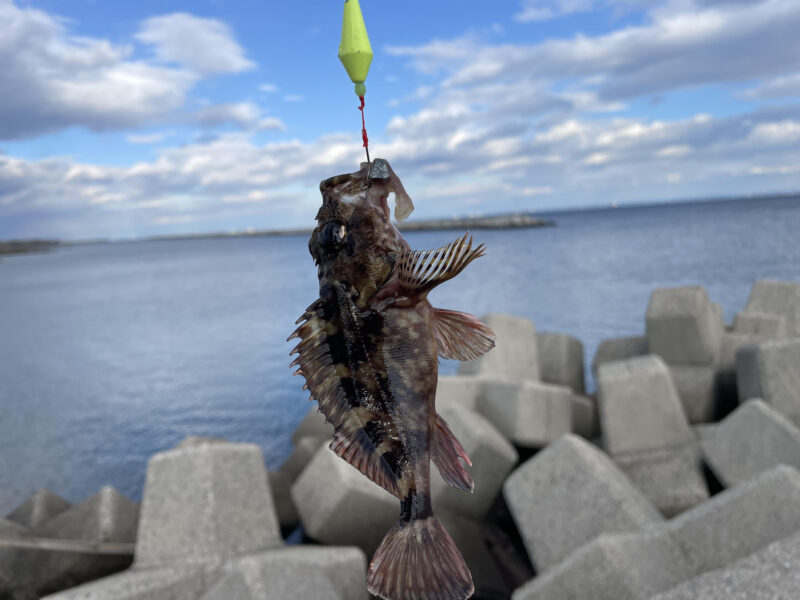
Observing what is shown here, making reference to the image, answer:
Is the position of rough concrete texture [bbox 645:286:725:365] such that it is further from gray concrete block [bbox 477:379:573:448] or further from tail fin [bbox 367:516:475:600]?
tail fin [bbox 367:516:475:600]

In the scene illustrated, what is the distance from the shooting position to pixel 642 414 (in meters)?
5.93

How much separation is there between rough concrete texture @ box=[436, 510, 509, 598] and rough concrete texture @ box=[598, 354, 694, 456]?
156cm

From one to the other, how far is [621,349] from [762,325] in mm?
1849

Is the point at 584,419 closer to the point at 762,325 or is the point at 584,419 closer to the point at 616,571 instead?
the point at 762,325

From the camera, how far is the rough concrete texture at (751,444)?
4.89 meters

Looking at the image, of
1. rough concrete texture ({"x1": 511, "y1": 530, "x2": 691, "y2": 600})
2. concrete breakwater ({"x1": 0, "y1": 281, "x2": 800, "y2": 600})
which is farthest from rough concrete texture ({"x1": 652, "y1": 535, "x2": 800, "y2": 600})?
rough concrete texture ({"x1": 511, "y1": 530, "x2": 691, "y2": 600})

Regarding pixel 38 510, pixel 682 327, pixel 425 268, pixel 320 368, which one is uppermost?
pixel 425 268

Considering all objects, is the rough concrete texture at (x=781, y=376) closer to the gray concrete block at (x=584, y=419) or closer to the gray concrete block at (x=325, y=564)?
the gray concrete block at (x=584, y=419)

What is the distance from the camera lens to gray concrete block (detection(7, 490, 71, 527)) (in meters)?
6.66

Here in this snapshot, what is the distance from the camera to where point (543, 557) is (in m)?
4.40

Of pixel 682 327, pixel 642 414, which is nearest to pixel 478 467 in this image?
pixel 642 414

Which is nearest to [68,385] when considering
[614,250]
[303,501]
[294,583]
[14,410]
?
[14,410]

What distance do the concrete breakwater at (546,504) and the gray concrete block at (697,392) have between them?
17 millimetres

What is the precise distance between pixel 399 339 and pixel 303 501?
4504mm
